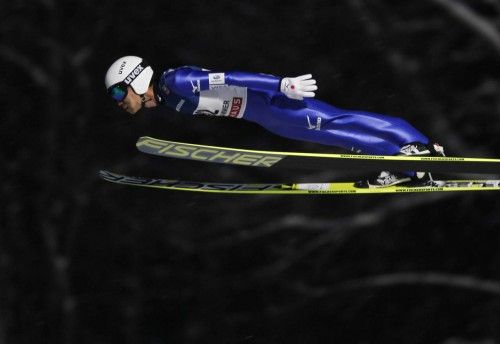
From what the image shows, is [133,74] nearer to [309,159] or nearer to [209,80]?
[209,80]

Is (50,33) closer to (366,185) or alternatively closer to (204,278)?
(204,278)

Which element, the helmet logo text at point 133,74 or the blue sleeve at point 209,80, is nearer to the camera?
the blue sleeve at point 209,80

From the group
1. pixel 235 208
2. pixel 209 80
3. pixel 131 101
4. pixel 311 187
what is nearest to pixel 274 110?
pixel 209 80

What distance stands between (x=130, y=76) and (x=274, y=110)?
99cm

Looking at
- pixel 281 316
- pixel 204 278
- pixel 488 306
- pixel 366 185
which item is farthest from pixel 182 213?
pixel 366 185

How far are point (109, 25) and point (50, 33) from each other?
789mm

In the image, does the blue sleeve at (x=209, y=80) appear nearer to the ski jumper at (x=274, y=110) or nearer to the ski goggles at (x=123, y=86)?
the ski jumper at (x=274, y=110)

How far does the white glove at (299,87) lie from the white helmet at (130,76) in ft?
3.23

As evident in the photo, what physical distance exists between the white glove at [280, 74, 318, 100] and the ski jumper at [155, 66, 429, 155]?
78 millimetres

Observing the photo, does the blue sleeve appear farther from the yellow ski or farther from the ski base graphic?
the ski base graphic

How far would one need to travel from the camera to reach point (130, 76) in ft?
23.5

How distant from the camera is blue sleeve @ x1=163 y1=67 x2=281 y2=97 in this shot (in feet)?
→ 22.6

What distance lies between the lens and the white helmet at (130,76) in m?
7.14

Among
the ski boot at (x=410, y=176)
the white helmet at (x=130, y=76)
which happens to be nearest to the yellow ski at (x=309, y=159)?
the ski boot at (x=410, y=176)
